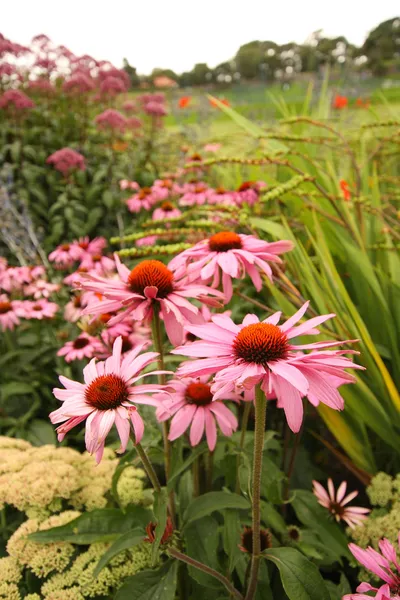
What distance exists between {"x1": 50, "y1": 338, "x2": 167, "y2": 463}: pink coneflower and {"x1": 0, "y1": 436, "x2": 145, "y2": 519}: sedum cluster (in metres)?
0.35

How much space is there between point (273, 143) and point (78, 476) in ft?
3.80

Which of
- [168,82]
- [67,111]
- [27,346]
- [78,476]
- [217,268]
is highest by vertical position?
[168,82]

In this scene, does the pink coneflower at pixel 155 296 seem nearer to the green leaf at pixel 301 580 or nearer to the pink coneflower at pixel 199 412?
the pink coneflower at pixel 199 412

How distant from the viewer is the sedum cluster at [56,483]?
0.93 m

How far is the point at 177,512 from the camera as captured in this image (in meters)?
0.92

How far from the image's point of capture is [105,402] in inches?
23.8

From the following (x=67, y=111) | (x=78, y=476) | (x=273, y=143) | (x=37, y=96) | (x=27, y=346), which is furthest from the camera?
(x=37, y=96)

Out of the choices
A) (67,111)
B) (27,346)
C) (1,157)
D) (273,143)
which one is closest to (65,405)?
(273,143)

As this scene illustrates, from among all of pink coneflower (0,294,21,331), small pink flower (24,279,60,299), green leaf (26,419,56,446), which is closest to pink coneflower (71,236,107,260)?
small pink flower (24,279,60,299)

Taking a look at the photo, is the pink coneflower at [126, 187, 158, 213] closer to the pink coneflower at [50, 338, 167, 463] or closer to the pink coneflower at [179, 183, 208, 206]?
the pink coneflower at [179, 183, 208, 206]

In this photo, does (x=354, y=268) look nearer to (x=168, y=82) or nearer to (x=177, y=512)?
(x=177, y=512)

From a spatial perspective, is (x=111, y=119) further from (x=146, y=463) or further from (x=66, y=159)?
(x=146, y=463)

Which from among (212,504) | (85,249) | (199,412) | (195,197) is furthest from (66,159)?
(212,504)

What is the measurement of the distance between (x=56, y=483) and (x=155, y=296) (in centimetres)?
47
